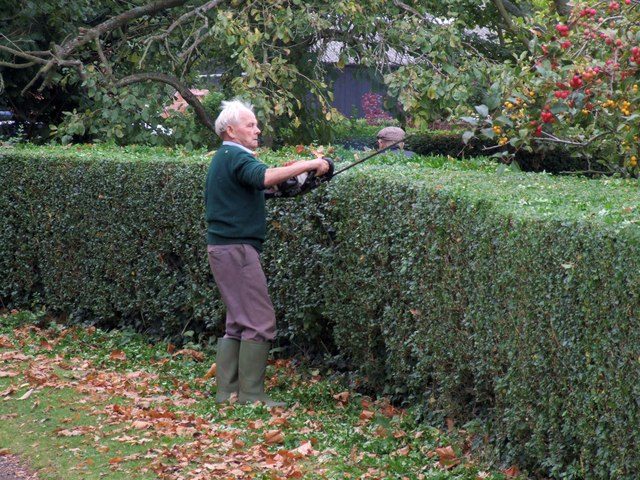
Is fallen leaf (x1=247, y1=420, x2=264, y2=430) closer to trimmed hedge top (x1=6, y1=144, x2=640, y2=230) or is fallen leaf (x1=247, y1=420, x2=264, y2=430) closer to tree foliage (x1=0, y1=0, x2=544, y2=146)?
trimmed hedge top (x1=6, y1=144, x2=640, y2=230)

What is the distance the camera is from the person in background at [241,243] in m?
7.16

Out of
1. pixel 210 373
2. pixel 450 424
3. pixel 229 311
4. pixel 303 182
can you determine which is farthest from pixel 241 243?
pixel 450 424

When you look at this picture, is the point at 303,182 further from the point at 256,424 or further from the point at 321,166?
the point at 256,424

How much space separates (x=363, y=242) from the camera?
7270 mm

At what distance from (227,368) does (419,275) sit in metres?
1.70

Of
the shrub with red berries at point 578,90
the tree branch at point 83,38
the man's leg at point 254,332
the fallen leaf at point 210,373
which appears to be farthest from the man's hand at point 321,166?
the tree branch at point 83,38

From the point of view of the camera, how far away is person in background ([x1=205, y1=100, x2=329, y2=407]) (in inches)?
282

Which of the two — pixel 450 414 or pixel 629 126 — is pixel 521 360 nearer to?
pixel 450 414

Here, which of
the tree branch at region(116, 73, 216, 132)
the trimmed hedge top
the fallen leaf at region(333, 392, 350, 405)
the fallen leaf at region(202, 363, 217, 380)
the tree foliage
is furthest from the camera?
the tree branch at region(116, 73, 216, 132)

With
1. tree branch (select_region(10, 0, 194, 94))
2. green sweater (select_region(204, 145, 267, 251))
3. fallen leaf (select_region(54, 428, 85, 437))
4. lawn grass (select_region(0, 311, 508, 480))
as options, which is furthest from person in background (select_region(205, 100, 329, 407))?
tree branch (select_region(10, 0, 194, 94))

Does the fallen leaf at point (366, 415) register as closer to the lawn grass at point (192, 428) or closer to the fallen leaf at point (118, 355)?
the lawn grass at point (192, 428)

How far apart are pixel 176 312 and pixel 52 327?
1590 millimetres

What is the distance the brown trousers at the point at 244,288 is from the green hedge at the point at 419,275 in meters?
0.63

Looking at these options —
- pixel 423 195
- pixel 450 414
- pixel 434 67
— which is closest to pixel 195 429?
pixel 450 414
